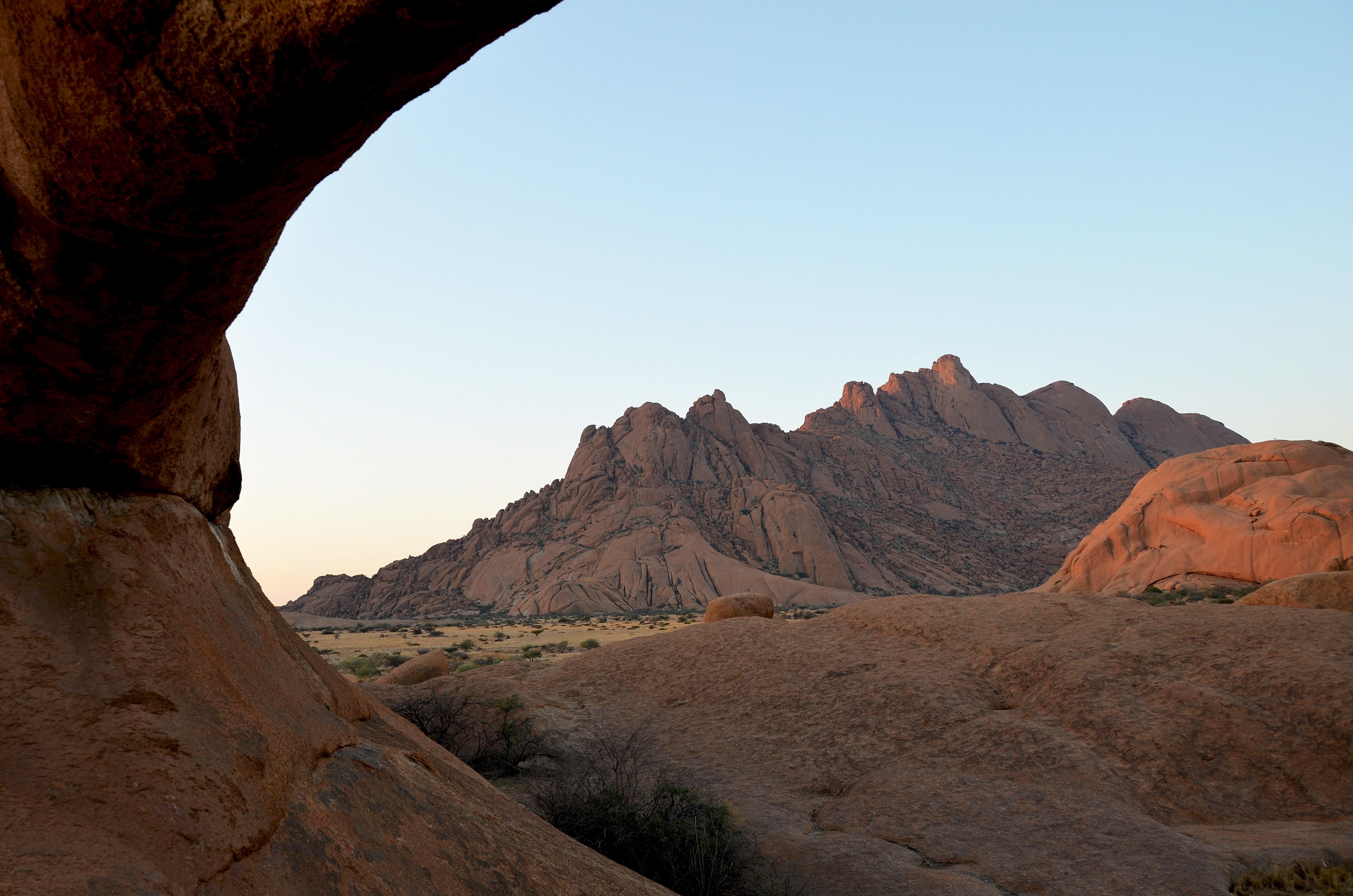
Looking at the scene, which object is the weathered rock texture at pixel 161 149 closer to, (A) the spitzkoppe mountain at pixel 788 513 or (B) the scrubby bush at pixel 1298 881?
(B) the scrubby bush at pixel 1298 881

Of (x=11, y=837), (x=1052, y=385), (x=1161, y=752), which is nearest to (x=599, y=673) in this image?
(x=1161, y=752)

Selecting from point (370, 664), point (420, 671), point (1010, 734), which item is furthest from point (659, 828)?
point (370, 664)

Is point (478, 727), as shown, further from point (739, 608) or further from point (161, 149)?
point (161, 149)

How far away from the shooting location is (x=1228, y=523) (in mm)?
36812

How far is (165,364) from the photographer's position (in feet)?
12.4

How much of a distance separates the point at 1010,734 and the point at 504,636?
35.5 m

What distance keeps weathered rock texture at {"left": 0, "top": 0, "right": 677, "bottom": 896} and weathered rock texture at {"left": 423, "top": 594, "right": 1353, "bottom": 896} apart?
3.72m

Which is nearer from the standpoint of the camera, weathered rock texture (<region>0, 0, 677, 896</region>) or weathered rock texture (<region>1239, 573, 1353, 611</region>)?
weathered rock texture (<region>0, 0, 677, 896</region>)

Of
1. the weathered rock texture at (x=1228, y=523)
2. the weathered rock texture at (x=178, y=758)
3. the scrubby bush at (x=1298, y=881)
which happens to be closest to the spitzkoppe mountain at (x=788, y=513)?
the weathered rock texture at (x=1228, y=523)

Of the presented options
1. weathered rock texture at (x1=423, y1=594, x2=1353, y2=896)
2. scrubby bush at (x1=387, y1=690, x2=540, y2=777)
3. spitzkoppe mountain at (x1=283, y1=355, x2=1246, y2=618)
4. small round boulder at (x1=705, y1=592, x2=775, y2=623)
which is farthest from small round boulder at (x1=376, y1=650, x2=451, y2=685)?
spitzkoppe mountain at (x1=283, y1=355, x2=1246, y2=618)

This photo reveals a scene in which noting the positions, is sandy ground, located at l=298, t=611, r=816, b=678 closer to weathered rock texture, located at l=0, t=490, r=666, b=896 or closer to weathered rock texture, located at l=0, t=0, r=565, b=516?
weathered rock texture, located at l=0, t=490, r=666, b=896

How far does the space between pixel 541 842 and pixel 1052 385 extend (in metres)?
154

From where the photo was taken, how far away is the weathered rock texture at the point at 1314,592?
1335cm

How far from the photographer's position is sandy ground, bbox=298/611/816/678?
31.0 metres
